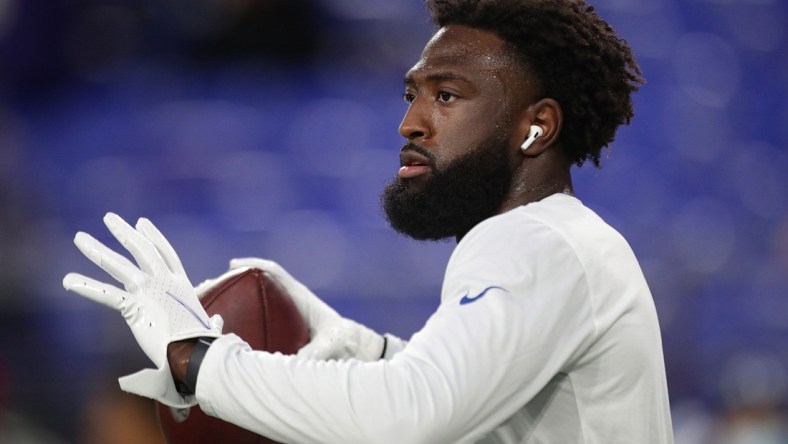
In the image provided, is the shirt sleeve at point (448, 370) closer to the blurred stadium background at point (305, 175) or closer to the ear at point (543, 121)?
the ear at point (543, 121)

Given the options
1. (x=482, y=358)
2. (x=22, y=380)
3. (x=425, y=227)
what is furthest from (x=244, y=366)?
(x=22, y=380)

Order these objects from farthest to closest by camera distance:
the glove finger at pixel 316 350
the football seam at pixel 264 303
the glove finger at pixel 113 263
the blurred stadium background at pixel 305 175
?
1. the blurred stadium background at pixel 305 175
2. the glove finger at pixel 316 350
3. the football seam at pixel 264 303
4. the glove finger at pixel 113 263

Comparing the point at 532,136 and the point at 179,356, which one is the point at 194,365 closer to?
the point at 179,356

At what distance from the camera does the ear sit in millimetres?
1783

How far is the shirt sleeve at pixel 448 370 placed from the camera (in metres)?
1.35

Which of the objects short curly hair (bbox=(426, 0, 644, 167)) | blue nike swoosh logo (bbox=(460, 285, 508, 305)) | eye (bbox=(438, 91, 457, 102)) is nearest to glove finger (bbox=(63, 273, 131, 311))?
blue nike swoosh logo (bbox=(460, 285, 508, 305))

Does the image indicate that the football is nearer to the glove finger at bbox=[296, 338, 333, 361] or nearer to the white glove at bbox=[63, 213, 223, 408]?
the glove finger at bbox=[296, 338, 333, 361]

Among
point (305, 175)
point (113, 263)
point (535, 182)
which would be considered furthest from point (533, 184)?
point (305, 175)

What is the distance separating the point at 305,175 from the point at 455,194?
9.75ft

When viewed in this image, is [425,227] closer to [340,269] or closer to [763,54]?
[340,269]

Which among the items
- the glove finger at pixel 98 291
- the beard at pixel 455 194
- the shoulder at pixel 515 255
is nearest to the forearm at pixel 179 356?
the glove finger at pixel 98 291

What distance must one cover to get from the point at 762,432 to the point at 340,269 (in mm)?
1862

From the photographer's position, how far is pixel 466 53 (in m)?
1.80

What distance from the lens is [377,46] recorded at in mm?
4918
